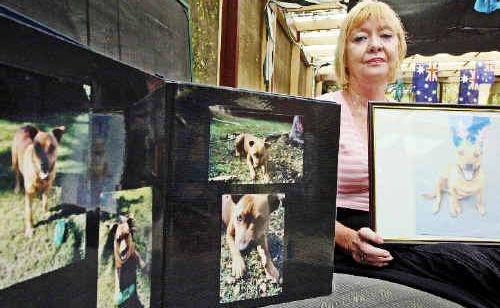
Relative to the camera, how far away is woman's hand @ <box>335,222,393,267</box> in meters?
0.66

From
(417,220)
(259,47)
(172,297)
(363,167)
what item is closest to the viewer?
(172,297)

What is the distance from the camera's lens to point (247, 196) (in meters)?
0.48

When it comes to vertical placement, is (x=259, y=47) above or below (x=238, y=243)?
above

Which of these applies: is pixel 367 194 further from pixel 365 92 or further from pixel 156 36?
pixel 156 36

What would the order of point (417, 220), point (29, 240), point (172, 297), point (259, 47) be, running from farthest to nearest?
point (259, 47) < point (417, 220) < point (172, 297) < point (29, 240)

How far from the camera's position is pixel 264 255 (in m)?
0.50

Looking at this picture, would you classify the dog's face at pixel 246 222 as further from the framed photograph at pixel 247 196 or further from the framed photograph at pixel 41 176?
the framed photograph at pixel 41 176

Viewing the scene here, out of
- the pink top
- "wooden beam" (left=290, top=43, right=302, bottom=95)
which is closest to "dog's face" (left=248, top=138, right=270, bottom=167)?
the pink top

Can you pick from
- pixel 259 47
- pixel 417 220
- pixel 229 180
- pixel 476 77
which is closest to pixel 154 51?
pixel 229 180

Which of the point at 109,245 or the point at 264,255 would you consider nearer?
the point at 109,245

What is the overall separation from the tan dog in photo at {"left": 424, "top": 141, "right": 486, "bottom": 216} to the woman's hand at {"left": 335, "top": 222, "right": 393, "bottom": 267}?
0.40ft

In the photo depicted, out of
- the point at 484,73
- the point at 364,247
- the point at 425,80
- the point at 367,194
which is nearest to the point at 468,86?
the point at 484,73

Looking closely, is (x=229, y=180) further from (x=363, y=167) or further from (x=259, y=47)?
(x=259, y=47)

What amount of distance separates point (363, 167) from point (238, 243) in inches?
16.0
